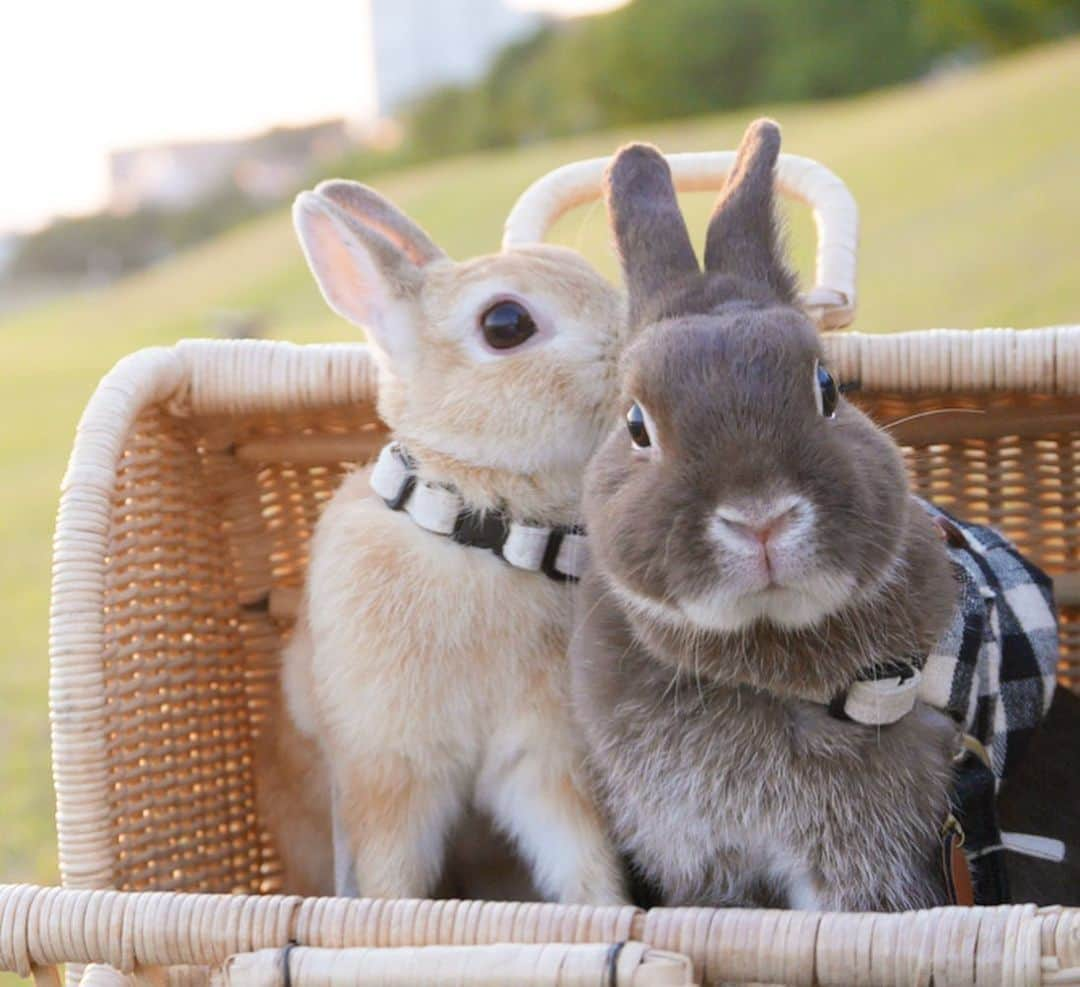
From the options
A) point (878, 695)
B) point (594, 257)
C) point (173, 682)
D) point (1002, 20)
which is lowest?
point (1002, 20)

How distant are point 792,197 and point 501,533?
720 mm

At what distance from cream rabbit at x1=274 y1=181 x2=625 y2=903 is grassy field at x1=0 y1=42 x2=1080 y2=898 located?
8.8 inches

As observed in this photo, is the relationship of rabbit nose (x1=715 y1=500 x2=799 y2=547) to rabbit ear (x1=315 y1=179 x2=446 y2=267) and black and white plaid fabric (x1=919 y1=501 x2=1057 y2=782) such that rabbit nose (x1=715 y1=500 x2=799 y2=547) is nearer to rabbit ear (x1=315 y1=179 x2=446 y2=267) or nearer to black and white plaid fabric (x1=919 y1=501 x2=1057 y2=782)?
black and white plaid fabric (x1=919 y1=501 x2=1057 y2=782)

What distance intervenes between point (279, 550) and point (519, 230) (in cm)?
54

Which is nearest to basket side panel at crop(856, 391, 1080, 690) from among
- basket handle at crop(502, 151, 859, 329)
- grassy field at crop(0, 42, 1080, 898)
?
basket handle at crop(502, 151, 859, 329)

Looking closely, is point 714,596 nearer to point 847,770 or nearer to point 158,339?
point 847,770

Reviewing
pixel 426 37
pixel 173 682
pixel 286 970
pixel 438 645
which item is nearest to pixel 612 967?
pixel 286 970

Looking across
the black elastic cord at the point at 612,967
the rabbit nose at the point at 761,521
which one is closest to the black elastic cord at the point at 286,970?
the black elastic cord at the point at 612,967

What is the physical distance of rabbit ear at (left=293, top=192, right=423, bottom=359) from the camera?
5.21ft

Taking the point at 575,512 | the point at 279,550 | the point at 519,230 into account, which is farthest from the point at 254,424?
the point at 575,512

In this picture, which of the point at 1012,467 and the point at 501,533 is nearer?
the point at 501,533

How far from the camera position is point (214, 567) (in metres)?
1.99

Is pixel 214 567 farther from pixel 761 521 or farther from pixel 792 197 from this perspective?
pixel 761 521

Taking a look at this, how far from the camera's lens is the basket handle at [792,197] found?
178 cm
